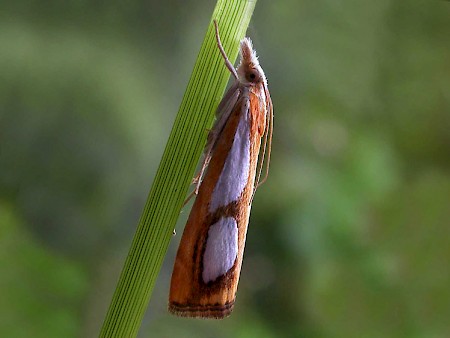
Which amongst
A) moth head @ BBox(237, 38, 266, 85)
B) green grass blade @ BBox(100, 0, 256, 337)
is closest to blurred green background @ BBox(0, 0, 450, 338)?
moth head @ BBox(237, 38, 266, 85)

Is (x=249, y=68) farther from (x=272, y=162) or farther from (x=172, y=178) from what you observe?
(x=272, y=162)

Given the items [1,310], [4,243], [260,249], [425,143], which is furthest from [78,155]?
[425,143]

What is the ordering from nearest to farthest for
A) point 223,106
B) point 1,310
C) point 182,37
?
point 223,106 < point 1,310 < point 182,37

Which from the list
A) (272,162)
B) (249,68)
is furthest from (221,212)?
(272,162)

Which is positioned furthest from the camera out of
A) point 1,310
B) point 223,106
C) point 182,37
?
point 182,37

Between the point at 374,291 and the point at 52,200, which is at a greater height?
the point at 52,200

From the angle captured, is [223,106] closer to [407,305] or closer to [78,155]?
[78,155]

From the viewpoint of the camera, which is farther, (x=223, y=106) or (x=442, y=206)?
(x=442, y=206)

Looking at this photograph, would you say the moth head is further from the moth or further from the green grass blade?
the green grass blade

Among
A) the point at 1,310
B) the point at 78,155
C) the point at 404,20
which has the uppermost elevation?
the point at 404,20
